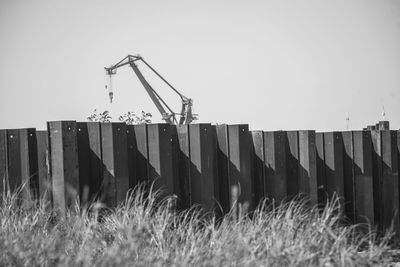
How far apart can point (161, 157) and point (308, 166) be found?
221cm

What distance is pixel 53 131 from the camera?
16.7 ft

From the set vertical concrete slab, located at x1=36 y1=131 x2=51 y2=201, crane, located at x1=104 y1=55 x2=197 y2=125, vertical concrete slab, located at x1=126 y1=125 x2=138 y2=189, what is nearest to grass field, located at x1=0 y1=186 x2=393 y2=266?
vertical concrete slab, located at x1=36 y1=131 x2=51 y2=201

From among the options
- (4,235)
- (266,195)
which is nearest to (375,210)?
(266,195)

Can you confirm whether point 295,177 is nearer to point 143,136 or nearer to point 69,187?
point 143,136

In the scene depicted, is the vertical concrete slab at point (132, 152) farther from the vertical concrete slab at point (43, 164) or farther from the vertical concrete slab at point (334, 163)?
the vertical concrete slab at point (334, 163)

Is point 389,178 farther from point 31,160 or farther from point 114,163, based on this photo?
point 31,160

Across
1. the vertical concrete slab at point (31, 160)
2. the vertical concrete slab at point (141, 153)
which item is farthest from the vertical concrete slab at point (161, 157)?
the vertical concrete slab at point (31, 160)

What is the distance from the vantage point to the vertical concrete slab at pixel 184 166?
5848 millimetres

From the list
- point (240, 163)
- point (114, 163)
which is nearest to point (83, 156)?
point (114, 163)

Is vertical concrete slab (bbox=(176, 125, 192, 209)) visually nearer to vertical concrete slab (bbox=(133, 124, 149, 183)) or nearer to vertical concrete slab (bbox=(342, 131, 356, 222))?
vertical concrete slab (bbox=(133, 124, 149, 183))

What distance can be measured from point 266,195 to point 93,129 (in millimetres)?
2441

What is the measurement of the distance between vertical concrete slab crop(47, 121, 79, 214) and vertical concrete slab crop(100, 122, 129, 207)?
0.32 meters

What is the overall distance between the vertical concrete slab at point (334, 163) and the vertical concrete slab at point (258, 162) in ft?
4.05

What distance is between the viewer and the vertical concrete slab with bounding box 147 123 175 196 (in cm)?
554
